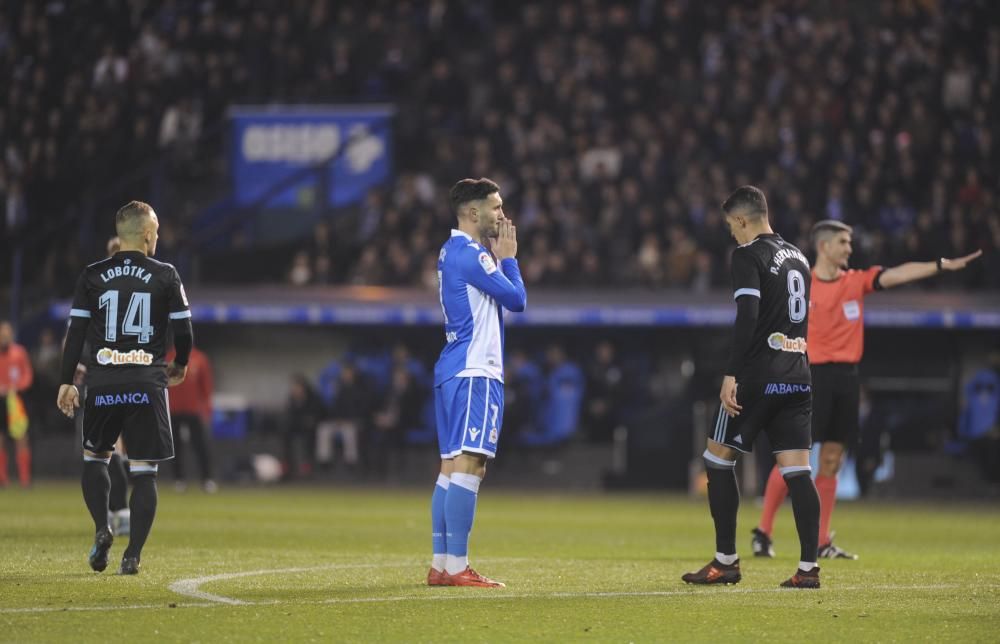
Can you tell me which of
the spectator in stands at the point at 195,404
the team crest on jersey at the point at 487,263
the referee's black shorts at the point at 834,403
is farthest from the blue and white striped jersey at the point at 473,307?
the spectator in stands at the point at 195,404

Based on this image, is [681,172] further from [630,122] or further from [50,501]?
[50,501]

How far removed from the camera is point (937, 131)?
26.4m

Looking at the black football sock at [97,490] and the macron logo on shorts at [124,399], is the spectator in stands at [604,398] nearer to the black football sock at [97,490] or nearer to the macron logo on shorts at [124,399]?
the black football sock at [97,490]

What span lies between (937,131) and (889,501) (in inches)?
269

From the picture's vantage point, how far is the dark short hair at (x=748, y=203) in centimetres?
954

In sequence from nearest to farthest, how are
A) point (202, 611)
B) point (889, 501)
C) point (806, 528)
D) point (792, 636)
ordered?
point (792, 636) < point (202, 611) < point (806, 528) < point (889, 501)

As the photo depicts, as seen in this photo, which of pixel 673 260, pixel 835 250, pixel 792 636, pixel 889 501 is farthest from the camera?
pixel 673 260

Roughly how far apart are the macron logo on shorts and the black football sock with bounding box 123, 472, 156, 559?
43 cm

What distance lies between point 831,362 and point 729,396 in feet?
9.60

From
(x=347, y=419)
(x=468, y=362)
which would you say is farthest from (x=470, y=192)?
(x=347, y=419)

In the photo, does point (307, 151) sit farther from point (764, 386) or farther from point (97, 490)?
point (764, 386)

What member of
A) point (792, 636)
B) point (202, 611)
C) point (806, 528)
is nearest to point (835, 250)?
point (806, 528)

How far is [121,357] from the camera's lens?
9695 millimetres

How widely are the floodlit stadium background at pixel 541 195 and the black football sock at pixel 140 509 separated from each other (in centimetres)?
1455
